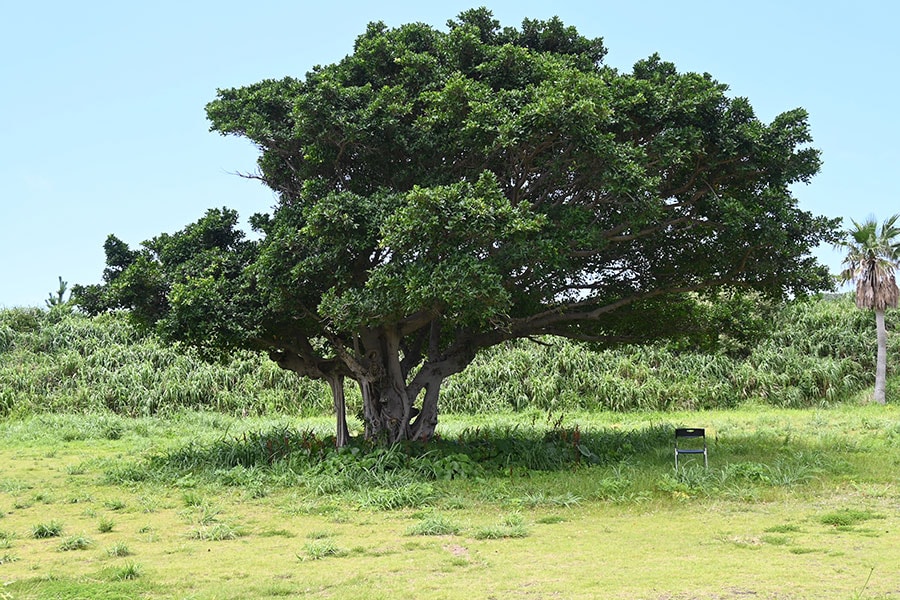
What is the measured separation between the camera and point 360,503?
10.5 metres

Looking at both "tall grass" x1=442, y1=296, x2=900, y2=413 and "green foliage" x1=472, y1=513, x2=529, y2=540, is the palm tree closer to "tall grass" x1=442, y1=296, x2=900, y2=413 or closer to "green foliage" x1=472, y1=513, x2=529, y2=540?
"tall grass" x1=442, y1=296, x2=900, y2=413

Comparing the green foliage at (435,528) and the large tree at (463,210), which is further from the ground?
the large tree at (463,210)

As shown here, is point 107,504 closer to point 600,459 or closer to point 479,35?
point 600,459

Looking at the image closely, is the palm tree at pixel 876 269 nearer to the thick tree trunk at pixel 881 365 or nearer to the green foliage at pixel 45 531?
the thick tree trunk at pixel 881 365

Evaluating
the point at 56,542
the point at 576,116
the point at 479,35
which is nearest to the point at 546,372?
the point at 479,35

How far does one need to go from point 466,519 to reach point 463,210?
3.93 meters

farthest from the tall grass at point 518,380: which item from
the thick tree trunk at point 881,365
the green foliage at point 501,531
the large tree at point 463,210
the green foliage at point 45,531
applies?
the green foliage at point 501,531

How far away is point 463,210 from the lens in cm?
1065

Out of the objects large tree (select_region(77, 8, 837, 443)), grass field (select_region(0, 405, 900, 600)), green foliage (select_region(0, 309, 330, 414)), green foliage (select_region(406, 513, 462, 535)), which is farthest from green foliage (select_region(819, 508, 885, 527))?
green foliage (select_region(0, 309, 330, 414))

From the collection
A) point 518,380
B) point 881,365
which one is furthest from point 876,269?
point 518,380

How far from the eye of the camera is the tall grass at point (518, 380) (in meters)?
25.8

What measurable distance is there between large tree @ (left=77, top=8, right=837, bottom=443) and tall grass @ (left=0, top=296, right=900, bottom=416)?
11007 millimetres

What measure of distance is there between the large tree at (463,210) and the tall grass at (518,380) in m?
11.0

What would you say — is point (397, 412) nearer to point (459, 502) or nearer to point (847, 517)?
point (459, 502)
